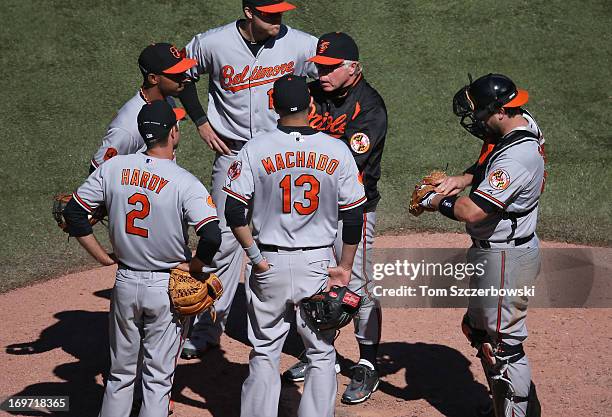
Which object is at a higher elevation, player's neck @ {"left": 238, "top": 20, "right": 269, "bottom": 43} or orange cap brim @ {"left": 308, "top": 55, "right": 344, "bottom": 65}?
player's neck @ {"left": 238, "top": 20, "right": 269, "bottom": 43}

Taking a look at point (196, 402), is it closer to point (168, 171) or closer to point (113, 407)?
point (113, 407)

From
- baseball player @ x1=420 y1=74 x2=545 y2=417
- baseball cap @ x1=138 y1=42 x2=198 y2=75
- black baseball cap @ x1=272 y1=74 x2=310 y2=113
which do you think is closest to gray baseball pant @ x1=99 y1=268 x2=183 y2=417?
black baseball cap @ x1=272 y1=74 x2=310 y2=113

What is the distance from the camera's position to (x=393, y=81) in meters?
10.8

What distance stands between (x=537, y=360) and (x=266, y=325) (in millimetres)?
2290

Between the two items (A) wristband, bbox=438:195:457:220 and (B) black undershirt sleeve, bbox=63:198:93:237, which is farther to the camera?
(A) wristband, bbox=438:195:457:220

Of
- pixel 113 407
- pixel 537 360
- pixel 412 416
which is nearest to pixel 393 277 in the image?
pixel 537 360

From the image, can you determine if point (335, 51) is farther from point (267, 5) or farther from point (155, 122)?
point (155, 122)

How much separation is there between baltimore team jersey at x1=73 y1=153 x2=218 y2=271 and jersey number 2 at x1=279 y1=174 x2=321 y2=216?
1.31 ft

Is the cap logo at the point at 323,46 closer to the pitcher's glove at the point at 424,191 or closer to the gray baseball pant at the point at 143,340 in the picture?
the pitcher's glove at the point at 424,191

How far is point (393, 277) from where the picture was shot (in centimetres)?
788

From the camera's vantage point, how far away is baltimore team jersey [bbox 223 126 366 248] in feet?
16.4

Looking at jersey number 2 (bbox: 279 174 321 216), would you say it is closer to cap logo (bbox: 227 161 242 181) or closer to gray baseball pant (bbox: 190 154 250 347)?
cap logo (bbox: 227 161 242 181)

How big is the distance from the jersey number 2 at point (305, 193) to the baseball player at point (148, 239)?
0.40m

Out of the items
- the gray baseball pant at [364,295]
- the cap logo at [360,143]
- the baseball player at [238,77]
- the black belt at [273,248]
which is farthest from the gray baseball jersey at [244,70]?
the black belt at [273,248]
